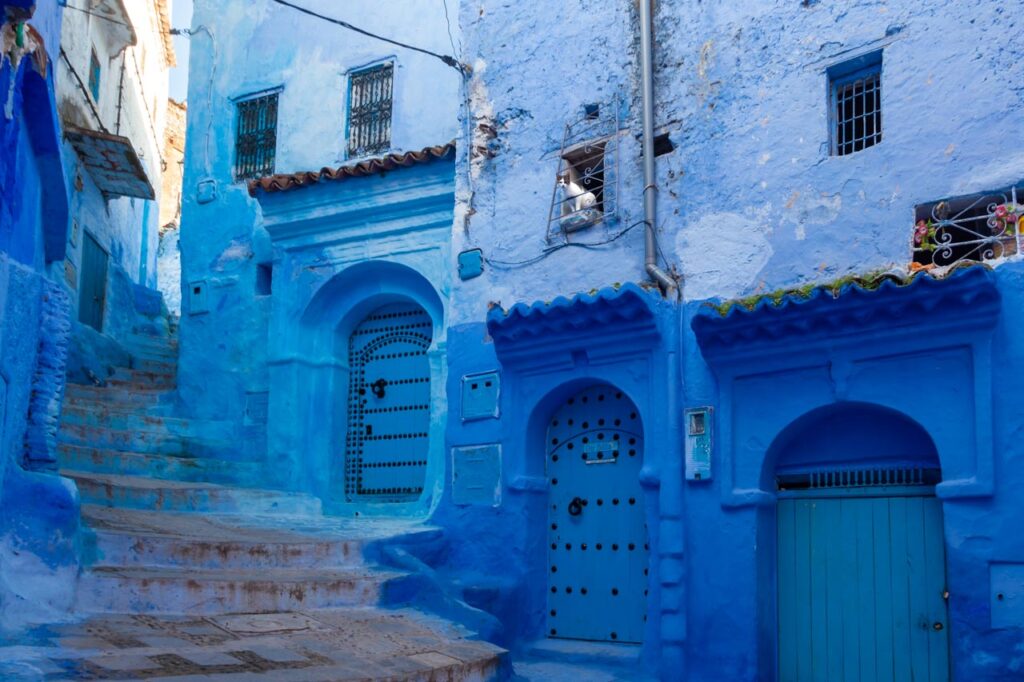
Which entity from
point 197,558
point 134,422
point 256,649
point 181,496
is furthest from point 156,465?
point 256,649

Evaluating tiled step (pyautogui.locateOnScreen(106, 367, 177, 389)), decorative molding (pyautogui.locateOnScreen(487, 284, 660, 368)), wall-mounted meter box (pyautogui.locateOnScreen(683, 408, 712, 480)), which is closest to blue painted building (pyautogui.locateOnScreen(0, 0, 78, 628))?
decorative molding (pyautogui.locateOnScreen(487, 284, 660, 368))

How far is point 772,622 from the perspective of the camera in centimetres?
788

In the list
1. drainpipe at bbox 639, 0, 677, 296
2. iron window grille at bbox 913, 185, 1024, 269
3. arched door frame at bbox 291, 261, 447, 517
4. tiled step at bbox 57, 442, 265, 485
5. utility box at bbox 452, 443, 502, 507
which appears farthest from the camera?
arched door frame at bbox 291, 261, 447, 517

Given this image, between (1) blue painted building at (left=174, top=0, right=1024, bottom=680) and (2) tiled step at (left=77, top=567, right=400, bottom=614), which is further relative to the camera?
(1) blue painted building at (left=174, top=0, right=1024, bottom=680)

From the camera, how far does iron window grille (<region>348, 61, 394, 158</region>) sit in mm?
12180

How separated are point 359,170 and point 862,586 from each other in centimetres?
624

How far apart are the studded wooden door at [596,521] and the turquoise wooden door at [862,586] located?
1.32 meters

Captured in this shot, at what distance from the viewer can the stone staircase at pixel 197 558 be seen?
20.2 ft

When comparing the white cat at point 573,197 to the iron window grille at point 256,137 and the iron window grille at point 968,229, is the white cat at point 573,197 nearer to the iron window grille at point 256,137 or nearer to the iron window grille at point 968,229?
the iron window grille at point 968,229

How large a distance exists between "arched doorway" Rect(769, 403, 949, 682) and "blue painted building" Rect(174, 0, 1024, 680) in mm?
22

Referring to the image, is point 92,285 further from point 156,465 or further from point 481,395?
point 481,395

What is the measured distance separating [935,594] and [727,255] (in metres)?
2.89

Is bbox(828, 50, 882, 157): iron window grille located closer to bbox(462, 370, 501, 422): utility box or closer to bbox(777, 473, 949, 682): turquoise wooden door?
bbox(777, 473, 949, 682): turquoise wooden door

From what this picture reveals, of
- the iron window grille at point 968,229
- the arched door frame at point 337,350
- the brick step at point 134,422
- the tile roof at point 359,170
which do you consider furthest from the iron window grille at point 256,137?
the iron window grille at point 968,229
